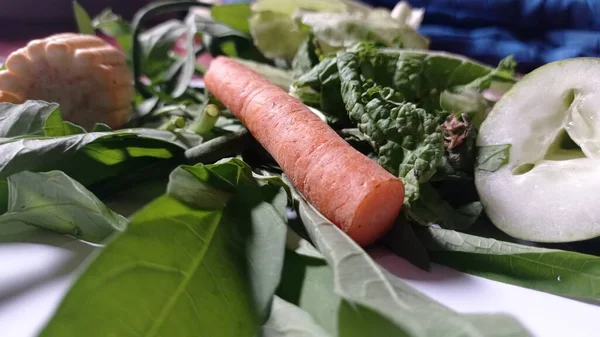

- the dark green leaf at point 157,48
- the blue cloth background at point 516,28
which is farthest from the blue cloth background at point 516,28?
the dark green leaf at point 157,48

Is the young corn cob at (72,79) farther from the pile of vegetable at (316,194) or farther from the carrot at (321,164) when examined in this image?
the carrot at (321,164)

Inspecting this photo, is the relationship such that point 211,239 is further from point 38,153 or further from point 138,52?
point 138,52

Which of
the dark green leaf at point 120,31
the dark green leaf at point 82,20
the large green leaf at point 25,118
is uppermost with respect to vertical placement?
the large green leaf at point 25,118

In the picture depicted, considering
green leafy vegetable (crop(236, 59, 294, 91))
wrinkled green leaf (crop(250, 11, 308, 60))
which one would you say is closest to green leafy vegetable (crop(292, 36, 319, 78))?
green leafy vegetable (crop(236, 59, 294, 91))

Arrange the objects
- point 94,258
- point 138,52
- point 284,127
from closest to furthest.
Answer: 1. point 94,258
2. point 284,127
3. point 138,52

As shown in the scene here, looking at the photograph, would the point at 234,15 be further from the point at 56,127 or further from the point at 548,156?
the point at 548,156

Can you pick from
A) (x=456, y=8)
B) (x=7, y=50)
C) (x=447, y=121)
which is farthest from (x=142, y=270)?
(x=7, y=50)

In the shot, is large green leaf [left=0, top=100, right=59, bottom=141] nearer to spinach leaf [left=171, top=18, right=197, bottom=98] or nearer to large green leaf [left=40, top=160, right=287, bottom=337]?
large green leaf [left=40, top=160, right=287, bottom=337]
